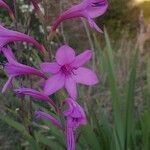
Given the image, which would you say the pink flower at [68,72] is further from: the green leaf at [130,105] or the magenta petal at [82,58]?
the green leaf at [130,105]

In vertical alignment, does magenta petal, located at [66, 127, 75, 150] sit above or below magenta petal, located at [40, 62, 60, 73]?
below

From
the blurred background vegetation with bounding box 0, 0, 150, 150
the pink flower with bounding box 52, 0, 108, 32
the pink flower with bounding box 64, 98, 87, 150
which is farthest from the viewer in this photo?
the blurred background vegetation with bounding box 0, 0, 150, 150

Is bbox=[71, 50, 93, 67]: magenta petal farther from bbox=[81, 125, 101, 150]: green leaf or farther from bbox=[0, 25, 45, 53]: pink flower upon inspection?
bbox=[81, 125, 101, 150]: green leaf

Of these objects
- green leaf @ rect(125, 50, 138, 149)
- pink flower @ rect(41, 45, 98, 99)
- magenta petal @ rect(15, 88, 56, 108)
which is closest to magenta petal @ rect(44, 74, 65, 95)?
pink flower @ rect(41, 45, 98, 99)

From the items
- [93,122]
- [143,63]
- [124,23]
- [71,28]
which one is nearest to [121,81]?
[143,63]

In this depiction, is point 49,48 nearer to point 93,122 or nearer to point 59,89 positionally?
point 59,89

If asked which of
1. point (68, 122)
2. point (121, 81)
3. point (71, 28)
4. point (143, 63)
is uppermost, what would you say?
point (71, 28)

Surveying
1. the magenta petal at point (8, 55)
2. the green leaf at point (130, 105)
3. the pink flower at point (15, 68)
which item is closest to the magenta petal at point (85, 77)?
the pink flower at point (15, 68)
